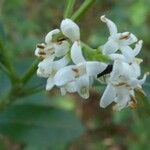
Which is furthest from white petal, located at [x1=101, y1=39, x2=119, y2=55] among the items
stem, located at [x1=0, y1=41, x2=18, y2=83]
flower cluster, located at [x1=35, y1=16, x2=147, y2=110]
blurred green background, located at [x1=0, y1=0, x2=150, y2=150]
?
stem, located at [x1=0, y1=41, x2=18, y2=83]

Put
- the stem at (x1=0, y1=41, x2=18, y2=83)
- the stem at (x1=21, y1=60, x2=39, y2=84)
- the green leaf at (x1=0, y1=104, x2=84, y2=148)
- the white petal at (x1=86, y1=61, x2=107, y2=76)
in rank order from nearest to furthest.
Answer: the white petal at (x1=86, y1=61, x2=107, y2=76)
the stem at (x1=21, y1=60, x2=39, y2=84)
the stem at (x1=0, y1=41, x2=18, y2=83)
the green leaf at (x1=0, y1=104, x2=84, y2=148)

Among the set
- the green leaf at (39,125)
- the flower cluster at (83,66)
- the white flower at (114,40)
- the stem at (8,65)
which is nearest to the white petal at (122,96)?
the flower cluster at (83,66)

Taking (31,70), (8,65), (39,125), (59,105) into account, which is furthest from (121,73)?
(59,105)

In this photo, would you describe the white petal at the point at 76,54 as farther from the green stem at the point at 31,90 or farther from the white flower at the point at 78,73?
the green stem at the point at 31,90

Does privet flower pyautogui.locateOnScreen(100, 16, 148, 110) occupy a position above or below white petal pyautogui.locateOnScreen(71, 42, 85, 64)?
below

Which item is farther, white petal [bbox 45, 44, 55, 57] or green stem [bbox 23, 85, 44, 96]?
green stem [bbox 23, 85, 44, 96]

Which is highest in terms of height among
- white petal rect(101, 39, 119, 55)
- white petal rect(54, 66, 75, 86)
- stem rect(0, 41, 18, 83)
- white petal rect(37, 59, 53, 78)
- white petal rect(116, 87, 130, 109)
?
white petal rect(37, 59, 53, 78)

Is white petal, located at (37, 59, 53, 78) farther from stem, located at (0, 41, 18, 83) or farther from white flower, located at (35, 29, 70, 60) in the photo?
stem, located at (0, 41, 18, 83)

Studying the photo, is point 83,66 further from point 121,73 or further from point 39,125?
point 39,125

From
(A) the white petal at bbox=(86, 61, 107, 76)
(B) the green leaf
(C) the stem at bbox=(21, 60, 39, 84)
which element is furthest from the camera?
(B) the green leaf
